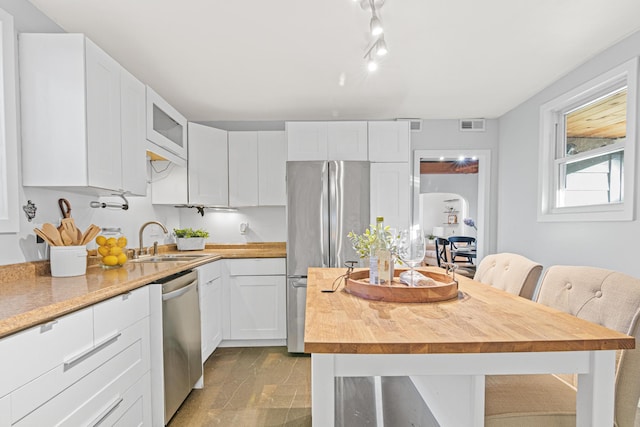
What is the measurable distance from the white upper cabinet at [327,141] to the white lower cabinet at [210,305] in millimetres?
1374

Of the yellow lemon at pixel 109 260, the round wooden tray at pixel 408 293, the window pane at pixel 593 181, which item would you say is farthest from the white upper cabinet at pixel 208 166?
the window pane at pixel 593 181

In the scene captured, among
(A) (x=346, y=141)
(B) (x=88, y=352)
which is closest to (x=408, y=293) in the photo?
(B) (x=88, y=352)

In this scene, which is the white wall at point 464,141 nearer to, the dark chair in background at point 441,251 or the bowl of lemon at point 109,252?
the dark chair in background at point 441,251

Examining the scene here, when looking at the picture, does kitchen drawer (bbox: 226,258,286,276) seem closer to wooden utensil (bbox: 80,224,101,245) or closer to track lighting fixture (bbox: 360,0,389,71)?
wooden utensil (bbox: 80,224,101,245)

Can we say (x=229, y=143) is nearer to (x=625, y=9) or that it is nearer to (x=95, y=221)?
(x=95, y=221)

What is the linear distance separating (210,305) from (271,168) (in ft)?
5.15

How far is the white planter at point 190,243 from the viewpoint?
350 centimetres

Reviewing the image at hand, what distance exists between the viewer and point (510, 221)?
3693mm

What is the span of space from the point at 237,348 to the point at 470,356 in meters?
2.83

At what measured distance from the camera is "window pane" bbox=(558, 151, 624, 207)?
247cm

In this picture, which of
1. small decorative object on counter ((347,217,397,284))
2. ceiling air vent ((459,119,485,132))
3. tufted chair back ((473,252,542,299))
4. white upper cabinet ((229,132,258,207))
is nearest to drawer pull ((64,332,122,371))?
small decorative object on counter ((347,217,397,284))

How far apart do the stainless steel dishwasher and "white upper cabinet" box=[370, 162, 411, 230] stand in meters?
1.91

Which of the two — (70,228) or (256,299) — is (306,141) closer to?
(256,299)

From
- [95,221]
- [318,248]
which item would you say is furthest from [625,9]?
[95,221]
